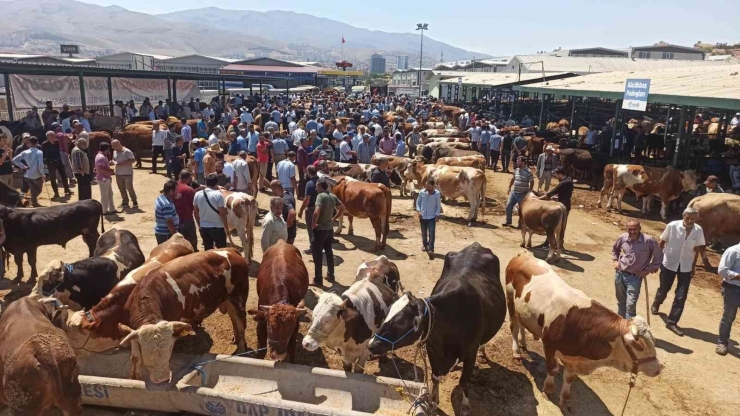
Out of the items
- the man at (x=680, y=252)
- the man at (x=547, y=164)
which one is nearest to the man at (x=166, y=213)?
the man at (x=680, y=252)

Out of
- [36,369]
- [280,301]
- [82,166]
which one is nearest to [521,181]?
[280,301]

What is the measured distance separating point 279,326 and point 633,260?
4915mm

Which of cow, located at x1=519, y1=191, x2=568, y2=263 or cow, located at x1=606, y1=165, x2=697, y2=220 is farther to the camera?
cow, located at x1=606, y1=165, x2=697, y2=220

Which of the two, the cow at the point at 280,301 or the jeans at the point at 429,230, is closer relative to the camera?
the cow at the point at 280,301

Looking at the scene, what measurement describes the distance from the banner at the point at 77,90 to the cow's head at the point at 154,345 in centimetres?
2106

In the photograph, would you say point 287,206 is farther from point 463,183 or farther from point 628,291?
point 463,183

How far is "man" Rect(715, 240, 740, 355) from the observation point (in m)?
6.87

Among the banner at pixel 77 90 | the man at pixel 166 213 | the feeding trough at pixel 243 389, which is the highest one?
the banner at pixel 77 90

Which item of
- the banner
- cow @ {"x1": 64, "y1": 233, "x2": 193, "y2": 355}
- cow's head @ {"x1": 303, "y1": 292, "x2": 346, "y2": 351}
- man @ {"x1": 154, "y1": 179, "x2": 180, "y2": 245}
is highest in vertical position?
the banner

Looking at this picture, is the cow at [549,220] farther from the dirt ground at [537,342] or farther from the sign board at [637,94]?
the sign board at [637,94]

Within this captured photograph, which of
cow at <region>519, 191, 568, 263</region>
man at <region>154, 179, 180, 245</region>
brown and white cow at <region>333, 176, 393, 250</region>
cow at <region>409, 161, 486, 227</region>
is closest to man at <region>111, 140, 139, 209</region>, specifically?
man at <region>154, 179, 180, 245</region>

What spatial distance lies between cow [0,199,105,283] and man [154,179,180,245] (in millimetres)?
1944

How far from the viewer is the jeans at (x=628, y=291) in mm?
7109

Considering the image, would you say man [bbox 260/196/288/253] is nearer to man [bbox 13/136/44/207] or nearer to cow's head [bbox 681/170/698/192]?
man [bbox 13/136/44/207]
